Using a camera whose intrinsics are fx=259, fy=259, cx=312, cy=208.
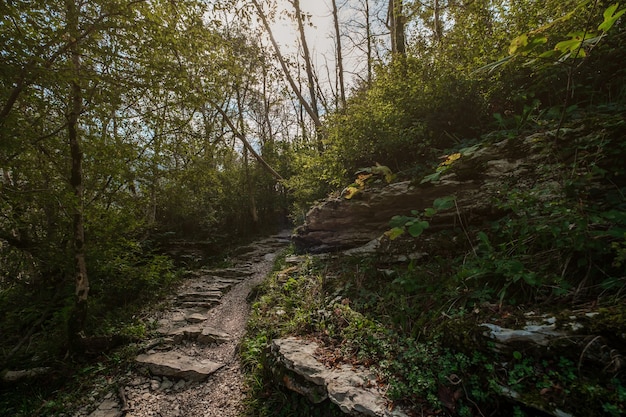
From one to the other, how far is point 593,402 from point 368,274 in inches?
113

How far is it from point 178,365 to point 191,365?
0.19m

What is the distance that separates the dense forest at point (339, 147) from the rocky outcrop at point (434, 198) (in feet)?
1.21

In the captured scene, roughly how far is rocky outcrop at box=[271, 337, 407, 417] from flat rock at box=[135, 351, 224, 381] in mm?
1223

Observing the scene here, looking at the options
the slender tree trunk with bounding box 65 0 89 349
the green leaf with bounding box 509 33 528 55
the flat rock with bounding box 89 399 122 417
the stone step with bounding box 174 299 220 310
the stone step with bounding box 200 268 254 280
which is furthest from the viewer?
the stone step with bounding box 200 268 254 280

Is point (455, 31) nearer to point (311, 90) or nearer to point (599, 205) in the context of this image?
point (599, 205)

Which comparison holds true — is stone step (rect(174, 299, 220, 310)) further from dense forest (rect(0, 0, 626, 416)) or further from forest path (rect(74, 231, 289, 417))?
dense forest (rect(0, 0, 626, 416))

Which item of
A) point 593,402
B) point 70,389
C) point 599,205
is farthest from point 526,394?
point 70,389

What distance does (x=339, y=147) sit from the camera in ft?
20.8

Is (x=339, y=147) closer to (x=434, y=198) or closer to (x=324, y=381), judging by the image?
(x=434, y=198)

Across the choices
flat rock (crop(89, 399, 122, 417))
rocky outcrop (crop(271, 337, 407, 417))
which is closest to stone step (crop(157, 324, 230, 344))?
flat rock (crop(89, 399, 122, 417))

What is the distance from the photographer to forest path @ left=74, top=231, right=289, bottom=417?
11.1 feet

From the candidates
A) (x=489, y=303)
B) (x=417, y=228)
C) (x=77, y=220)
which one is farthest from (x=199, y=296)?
(x=489, y=303)

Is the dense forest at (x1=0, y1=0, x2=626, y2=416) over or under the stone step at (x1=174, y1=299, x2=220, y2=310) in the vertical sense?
over

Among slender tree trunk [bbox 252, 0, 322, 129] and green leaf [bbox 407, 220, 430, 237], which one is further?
slender tree trunk [bbox 252, 0, 322, 129]
